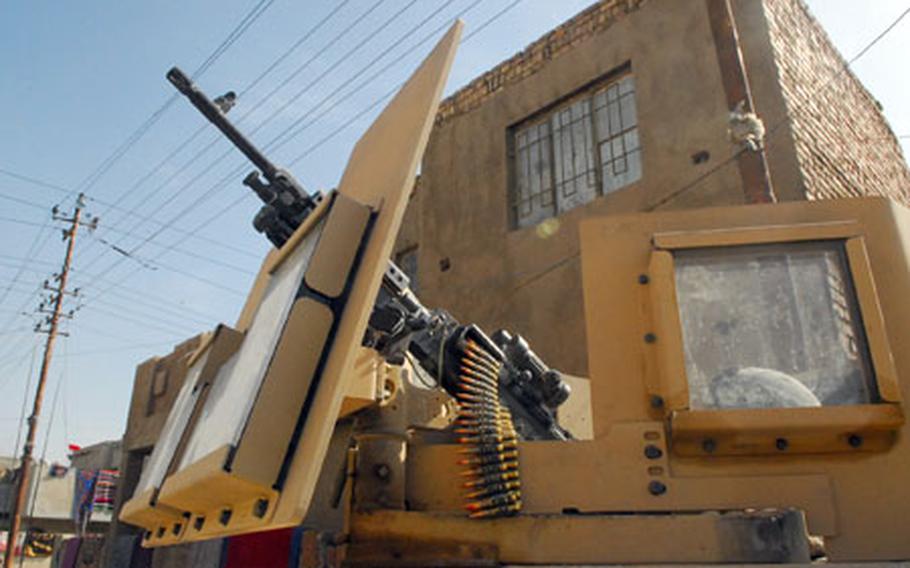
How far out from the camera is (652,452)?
2.48m

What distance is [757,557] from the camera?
2143 millimetres

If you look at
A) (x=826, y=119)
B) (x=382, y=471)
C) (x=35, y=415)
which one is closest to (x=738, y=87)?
(x=826, y=119)

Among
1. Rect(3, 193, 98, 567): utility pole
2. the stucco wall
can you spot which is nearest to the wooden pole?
Rect(3, 193, 98, 567): utility pole

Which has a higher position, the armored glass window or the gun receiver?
the gun receiver

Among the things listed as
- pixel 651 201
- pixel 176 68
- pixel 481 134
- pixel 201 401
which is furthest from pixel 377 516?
pixel 481 134

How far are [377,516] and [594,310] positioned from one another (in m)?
1.10

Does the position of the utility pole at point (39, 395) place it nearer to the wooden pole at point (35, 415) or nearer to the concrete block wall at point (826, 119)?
the wooden pole at point (35, 415)

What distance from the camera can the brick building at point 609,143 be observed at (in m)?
7.64

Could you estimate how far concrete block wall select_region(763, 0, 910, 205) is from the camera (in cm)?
747

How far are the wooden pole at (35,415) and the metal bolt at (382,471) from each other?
2177 centimetres

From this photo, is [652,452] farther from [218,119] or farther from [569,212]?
[569,212]

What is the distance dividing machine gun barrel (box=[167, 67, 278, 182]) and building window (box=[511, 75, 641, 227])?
14.1ft

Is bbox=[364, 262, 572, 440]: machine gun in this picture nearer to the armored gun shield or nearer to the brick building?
the armored gun shield

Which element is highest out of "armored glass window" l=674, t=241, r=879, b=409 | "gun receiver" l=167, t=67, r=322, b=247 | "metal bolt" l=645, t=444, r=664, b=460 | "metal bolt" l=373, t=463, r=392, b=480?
"gun receiver" l=167, t=67, r=322, b=247
